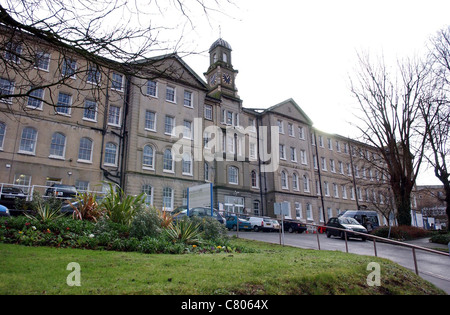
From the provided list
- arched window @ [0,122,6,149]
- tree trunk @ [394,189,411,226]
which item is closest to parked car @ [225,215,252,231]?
tree trunk @ [394,189,411,226]

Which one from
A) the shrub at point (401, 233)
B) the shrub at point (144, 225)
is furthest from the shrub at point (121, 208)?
the shrub at point (401, 233)

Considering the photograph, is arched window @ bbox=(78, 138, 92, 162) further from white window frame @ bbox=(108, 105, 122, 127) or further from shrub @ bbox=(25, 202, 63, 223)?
shrub @ bbox=(25, 202, 63, 223)

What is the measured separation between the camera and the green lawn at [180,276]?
15.2ft

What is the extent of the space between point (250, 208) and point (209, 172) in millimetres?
6921

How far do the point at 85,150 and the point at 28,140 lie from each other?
169 inches

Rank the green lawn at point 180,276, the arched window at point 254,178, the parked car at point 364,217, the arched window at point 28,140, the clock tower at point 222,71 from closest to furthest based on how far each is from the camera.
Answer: the green lawn at point 180,276, the arched window at point 28,140, the parked car at point 364,217, the arched window at point 254,178, the clock tower at point 222,71

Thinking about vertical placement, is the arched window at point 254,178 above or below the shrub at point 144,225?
above

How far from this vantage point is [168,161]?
30719 millimetres

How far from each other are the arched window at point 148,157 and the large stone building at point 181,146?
105 mm

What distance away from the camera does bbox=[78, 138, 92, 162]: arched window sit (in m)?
26.4
